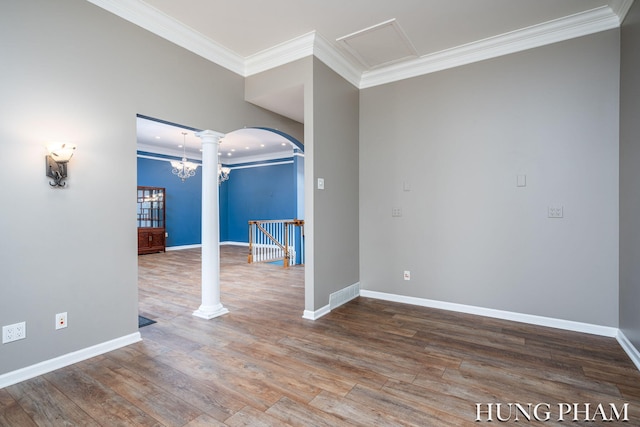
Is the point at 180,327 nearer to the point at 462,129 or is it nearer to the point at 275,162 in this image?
the point at 462,129

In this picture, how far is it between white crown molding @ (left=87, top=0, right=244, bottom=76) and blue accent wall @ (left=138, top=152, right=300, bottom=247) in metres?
5.45

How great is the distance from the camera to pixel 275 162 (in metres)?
10.3

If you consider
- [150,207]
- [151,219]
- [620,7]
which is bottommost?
[151,219]

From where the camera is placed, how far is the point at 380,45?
3.46 metres

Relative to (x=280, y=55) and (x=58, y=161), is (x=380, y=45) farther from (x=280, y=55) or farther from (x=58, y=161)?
(x=58, y=161)

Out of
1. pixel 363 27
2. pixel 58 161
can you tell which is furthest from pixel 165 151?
pixel 363 27

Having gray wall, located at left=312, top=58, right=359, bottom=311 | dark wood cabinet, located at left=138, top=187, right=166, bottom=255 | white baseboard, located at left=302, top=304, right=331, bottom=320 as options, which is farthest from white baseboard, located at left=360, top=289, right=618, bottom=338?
dark wood cabinet, located at left=138, top=187, right=166, bottom=255

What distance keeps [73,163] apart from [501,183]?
395cm

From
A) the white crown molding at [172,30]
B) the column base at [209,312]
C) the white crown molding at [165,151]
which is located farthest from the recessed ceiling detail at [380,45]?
the white crown molding at [165,151]

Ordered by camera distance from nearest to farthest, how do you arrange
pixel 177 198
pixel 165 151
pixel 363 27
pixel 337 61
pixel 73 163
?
pixel 73 163 < pixel 363 27 < pixel 337 61 < pixel 165 151 < pixel 177 198

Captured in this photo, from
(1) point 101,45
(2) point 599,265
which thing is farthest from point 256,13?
(2) point 599,265

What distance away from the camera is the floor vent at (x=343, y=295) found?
373cm

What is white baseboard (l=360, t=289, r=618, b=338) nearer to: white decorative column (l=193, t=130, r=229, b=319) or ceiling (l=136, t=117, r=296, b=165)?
white decorative column (l=193, t=130, r=229, b=319)

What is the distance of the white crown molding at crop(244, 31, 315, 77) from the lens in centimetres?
332
